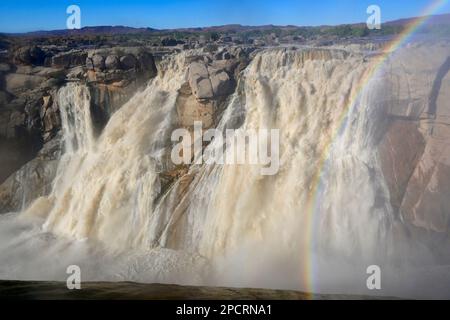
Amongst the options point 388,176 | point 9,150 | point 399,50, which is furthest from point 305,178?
point 9,150

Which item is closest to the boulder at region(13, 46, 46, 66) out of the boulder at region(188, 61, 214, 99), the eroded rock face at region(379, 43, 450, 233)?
the boulder at region(188, 61, 214, 99)

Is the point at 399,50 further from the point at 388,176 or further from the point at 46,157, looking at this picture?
the point at 46,157

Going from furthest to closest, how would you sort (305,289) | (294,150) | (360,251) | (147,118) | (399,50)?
(147,118) → (399,50) → (294,150) → (360,251) → (305,289)

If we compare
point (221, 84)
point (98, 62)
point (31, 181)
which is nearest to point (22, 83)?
point (98, 62)

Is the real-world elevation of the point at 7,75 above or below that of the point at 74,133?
above

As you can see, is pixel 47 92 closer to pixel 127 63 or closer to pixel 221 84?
pixel 127 63

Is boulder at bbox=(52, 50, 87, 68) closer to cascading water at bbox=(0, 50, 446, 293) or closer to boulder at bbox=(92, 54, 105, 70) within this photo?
boulder at bbox=(92, 54, 105, 70)

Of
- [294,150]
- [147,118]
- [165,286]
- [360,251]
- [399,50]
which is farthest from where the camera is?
[147,118]
